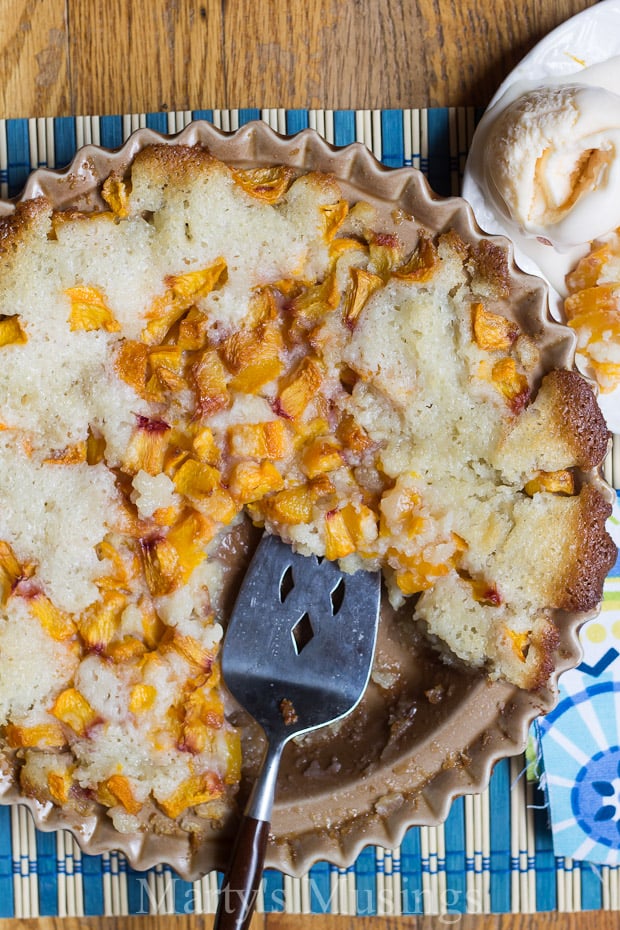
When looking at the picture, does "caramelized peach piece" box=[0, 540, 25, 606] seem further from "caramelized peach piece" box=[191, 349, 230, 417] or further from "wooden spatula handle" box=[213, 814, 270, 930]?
"wooden spatula handle" box=[213, 814, 270, 930]

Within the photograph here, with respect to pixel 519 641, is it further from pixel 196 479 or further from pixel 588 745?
pixel 196 479

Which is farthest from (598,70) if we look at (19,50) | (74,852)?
(74,852)

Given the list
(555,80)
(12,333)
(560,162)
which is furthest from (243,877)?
(555,80)

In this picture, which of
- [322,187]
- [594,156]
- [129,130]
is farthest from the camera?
[129,130]

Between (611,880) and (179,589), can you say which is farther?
(611,880)

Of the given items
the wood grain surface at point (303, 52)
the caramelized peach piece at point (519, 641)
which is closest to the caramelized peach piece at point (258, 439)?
the caramelized peach piece at point (519, 641)

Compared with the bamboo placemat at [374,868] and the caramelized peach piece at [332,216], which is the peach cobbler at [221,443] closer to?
the caramelized peach piece at [332,216]

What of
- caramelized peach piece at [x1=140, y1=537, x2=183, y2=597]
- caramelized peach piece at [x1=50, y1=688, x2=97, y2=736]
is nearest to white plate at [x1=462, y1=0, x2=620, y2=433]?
caramelized peach piece at [x1=140, y1=537, x2=183, y2=597]

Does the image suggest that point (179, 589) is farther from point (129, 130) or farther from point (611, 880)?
point (611, 880)
